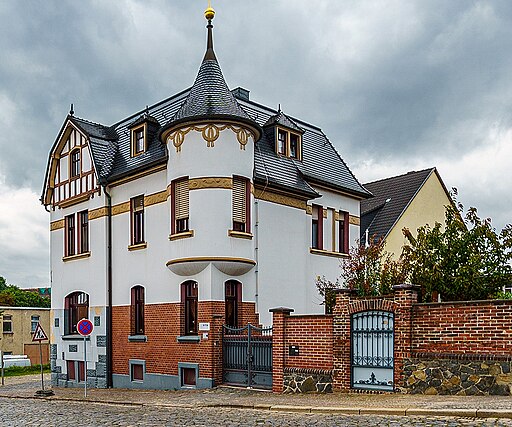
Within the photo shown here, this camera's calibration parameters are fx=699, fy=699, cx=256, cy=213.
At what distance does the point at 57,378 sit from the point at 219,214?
1276 cm

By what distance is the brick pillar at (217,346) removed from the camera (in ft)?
74.0

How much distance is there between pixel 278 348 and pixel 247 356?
194cm

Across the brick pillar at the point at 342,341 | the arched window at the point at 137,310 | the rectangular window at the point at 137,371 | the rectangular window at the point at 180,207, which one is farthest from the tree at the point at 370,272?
the rectangular window at the point at 137,371

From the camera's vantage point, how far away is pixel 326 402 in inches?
648

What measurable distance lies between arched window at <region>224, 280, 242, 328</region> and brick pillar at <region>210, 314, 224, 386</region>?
758 mm

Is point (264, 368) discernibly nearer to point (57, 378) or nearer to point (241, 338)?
point (241, 338)

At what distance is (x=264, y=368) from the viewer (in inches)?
824

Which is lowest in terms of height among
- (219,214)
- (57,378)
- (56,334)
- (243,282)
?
(57,378)

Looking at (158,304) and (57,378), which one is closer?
(158,304)

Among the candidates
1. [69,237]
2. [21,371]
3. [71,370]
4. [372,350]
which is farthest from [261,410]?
[21,371]

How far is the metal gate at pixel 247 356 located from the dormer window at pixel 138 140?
8.48 meters

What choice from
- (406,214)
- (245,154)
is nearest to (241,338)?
(245,154)

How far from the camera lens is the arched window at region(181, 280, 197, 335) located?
78.4 feet

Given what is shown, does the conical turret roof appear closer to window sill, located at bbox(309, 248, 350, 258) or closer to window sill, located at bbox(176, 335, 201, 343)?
window sill, located at bbox(309, 248, 350, 258)
